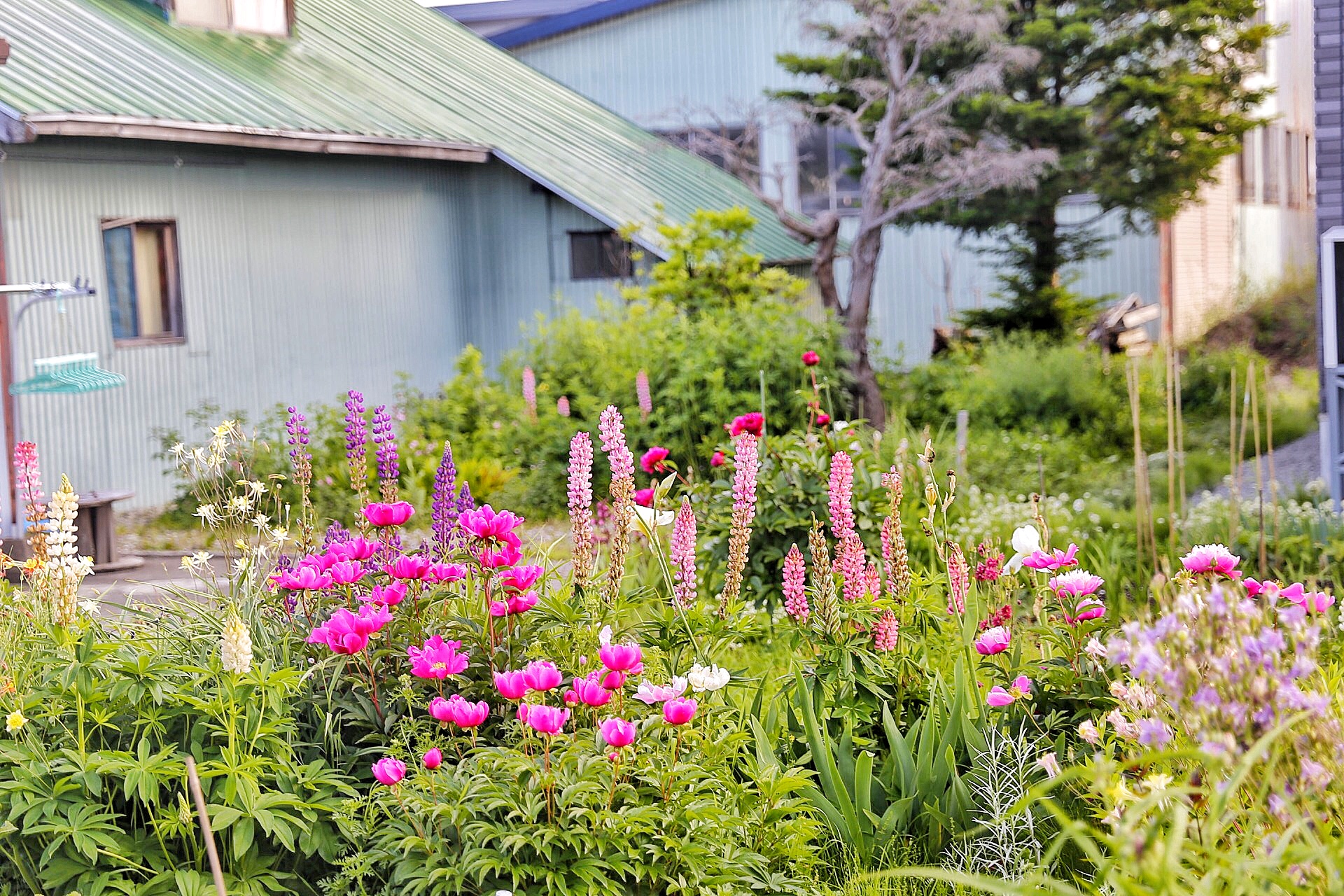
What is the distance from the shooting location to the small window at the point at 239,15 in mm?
13883

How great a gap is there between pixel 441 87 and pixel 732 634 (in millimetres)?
13930

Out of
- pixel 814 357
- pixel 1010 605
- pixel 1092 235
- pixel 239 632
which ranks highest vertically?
pixel 1092 235

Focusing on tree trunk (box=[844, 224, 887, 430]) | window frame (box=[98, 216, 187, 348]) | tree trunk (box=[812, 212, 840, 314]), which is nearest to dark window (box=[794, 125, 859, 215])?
tree trunk (box=[812, 212, 840, 314])

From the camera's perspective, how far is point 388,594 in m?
2.97

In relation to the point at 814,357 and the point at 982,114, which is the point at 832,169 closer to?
the point at 982,114

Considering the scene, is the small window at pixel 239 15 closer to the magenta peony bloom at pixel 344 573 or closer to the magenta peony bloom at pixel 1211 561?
the magenta peony bloom at pixel 344 573

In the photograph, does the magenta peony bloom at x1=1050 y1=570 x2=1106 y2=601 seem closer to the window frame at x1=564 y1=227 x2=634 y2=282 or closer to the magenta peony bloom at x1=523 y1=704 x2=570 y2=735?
the magenta peony bloom at x1=523 y1=704 x2=570 y2=735

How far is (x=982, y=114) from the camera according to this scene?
15.1 meters

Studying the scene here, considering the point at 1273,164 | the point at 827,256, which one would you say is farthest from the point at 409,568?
the point at 1273,164

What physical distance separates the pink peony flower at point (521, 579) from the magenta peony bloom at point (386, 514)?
276 mm

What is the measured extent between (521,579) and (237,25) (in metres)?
13.2

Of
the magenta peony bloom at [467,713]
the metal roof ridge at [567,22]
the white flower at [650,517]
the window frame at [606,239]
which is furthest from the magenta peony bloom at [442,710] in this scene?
the metal roof ridge at [567,22]

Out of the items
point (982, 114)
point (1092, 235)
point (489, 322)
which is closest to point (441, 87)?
point (489, 322)

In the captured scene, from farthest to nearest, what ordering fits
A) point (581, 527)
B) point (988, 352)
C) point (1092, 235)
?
1. point (1092, 235)
2. point (988, 352)
3. point (581, 527)
